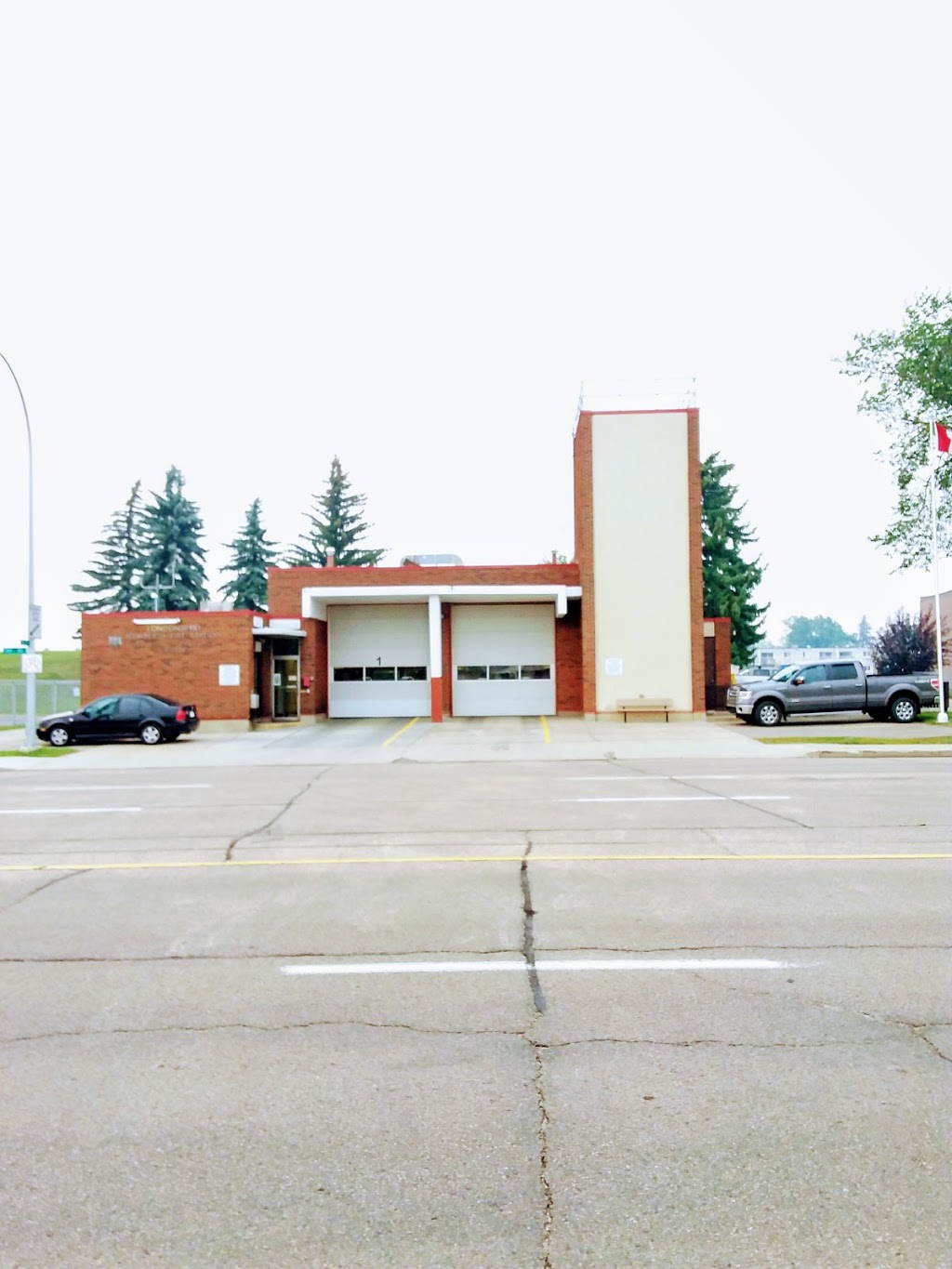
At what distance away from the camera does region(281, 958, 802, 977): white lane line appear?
570 centimetres

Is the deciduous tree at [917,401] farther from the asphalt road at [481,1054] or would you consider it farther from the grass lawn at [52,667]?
the grass lawn at [52,667]

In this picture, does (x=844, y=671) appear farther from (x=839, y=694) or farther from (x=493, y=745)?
(x=493, y=745)

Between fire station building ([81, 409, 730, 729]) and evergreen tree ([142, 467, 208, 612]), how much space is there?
106ft

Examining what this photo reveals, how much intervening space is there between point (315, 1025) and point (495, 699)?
29299mm

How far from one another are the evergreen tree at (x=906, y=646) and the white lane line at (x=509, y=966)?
3946 cm

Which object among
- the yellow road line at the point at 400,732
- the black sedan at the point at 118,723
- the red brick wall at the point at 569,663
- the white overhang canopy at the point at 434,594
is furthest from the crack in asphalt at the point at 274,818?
the red brick wall at the point at 569,663

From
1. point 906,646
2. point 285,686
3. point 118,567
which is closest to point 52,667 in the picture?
point 118,567

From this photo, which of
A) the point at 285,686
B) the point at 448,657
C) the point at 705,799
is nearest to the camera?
the point at 705,799

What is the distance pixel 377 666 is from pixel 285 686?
334 centimetres

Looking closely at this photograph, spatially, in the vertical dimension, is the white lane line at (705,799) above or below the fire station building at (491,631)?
below

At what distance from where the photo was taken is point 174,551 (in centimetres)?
6350

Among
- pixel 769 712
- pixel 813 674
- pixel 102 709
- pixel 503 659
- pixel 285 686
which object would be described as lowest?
pixel 769 712

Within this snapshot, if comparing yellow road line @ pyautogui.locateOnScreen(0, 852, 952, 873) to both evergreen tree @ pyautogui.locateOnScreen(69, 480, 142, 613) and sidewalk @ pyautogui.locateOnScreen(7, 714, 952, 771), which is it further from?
evergreen tree @ pyautogui.locateOnScreen(69, 480, 142, 613)

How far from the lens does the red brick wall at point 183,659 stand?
29922 mm
